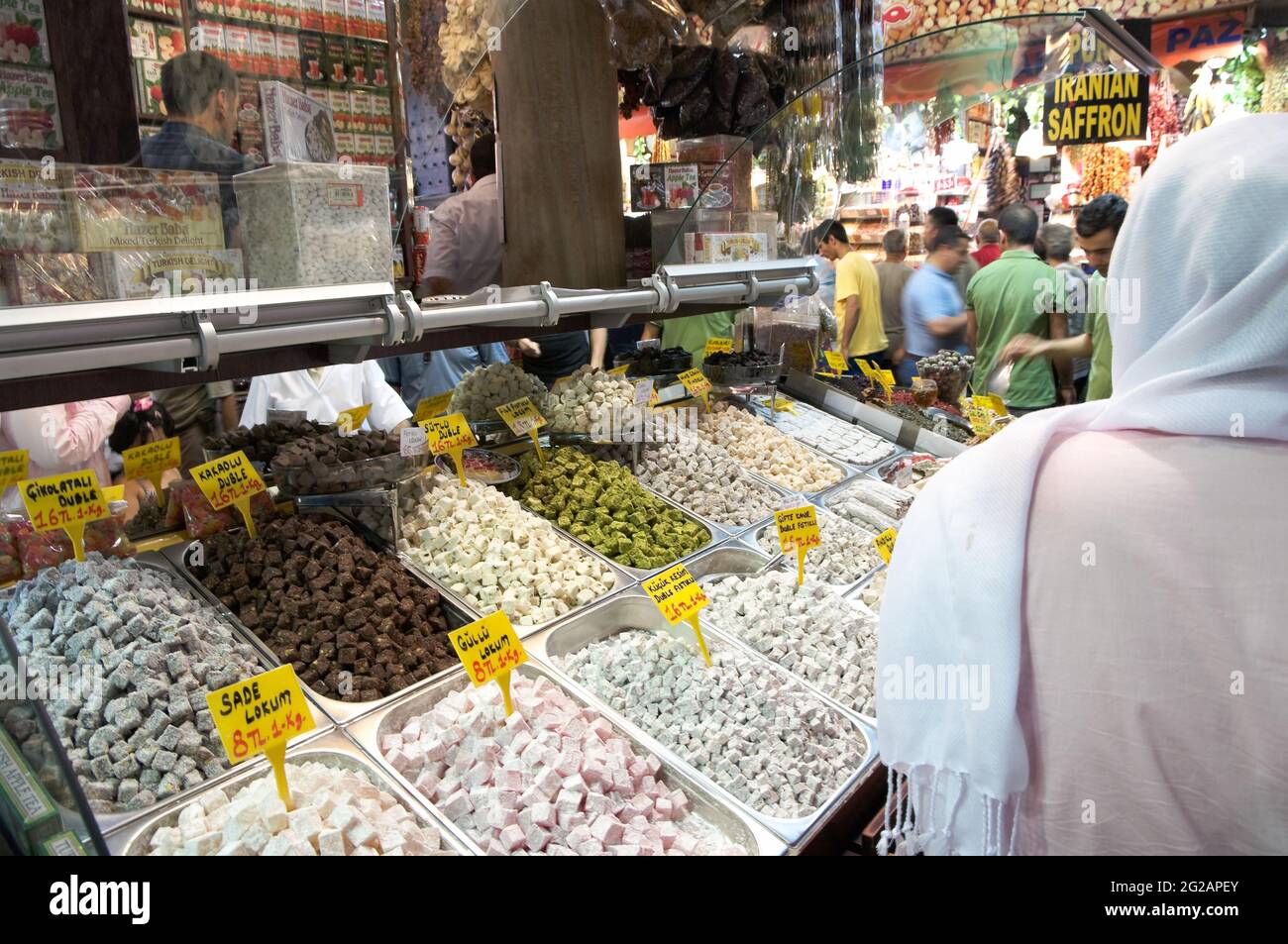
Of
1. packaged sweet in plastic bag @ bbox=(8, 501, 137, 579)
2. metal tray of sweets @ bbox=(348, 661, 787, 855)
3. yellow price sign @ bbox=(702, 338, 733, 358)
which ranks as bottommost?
metal tray of sweets @ bbox=(348, 661, 787, 855)

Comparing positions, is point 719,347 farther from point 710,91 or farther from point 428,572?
point 428,572

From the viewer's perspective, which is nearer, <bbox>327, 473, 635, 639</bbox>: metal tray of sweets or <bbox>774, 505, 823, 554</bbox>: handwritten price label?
<bbox>327, 473, 635, 639</bbox>: metal tray of sweets

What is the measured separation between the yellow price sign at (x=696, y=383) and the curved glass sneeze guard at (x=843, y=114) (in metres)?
0.65

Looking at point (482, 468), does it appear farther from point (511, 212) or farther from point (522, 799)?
point (522, 799)

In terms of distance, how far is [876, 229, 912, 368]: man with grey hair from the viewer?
6.61 metres

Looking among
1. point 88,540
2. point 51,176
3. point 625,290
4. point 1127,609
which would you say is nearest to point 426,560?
point 88,540

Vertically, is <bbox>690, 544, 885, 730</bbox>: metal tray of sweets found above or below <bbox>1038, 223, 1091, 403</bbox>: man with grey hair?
below

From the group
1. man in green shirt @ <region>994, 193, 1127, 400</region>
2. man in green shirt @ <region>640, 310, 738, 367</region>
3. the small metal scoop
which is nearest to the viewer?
man in green shirt @ <region>994, 193, 1127, 400</region>

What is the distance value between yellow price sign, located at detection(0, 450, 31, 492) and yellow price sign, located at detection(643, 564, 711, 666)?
150cm

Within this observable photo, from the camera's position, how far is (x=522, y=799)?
5.55 feet

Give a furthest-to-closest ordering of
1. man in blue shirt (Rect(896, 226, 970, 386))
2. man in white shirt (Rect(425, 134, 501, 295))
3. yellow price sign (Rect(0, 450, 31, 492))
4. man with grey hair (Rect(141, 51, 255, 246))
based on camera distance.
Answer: man in blue shirt (Rect(896, 226, 970, 386)) → man in white shirt (Rect(425, 134, 501, 295)) → yellow price sign (Rect(0, 450, 31, 492)) → man with grey hair (Rect(141, 51, 255, 246))

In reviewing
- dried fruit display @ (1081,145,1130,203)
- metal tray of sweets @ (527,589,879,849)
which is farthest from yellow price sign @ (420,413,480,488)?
dried fruit display @ (1081,145,1130,203)

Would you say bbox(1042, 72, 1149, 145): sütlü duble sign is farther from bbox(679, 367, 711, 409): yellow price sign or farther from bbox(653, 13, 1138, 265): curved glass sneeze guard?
bbox(679, 367, 711, 409): yellow price sign

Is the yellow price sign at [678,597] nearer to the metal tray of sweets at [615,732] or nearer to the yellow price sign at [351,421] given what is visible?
the metal tray of sweets at [615,732]
